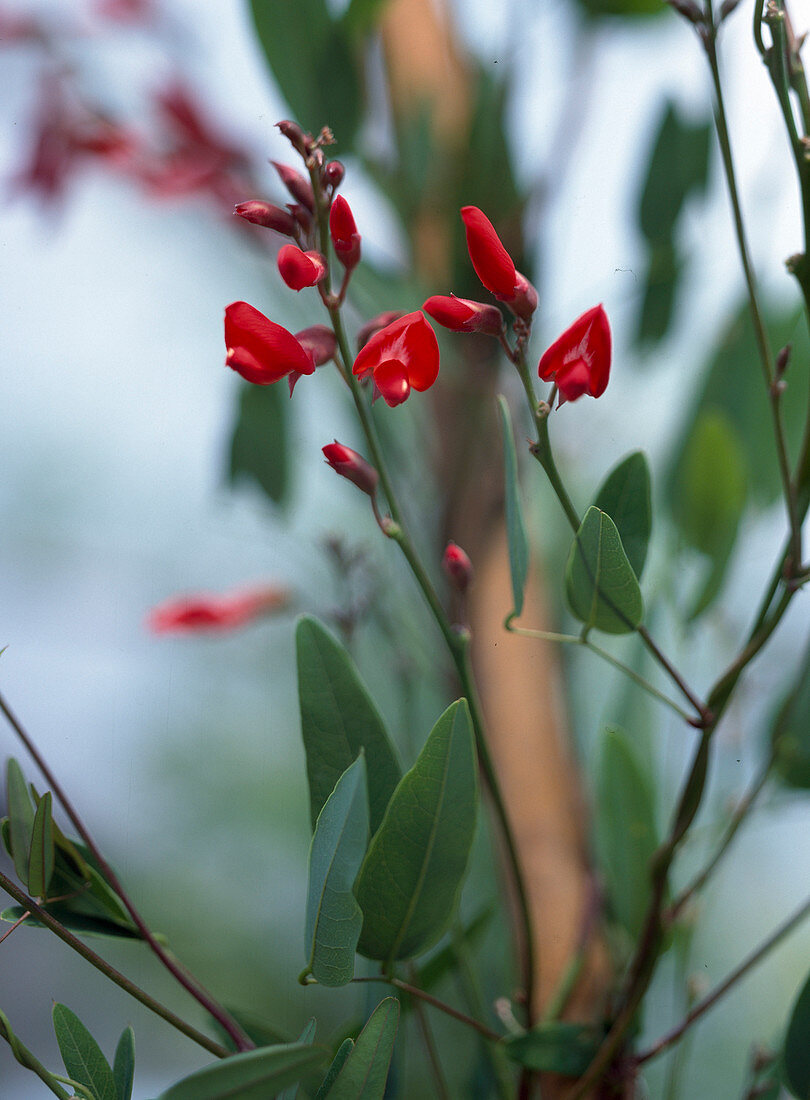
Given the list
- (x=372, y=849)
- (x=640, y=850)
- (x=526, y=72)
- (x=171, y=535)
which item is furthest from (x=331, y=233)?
(x=171, y=535)

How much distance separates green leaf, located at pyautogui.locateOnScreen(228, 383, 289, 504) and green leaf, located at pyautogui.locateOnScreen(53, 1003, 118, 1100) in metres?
0.35

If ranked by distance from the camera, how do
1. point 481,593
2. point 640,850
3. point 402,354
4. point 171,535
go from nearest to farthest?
point 402,354 < point 640,850 < point 481,593 < point 171,535

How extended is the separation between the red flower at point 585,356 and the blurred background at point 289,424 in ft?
0.32

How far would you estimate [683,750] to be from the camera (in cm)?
53

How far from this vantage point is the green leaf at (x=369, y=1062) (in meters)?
0.19

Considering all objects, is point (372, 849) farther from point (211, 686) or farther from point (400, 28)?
point (211, 686)

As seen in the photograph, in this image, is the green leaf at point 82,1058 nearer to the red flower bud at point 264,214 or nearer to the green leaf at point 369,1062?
the green leaf at point 369,1062

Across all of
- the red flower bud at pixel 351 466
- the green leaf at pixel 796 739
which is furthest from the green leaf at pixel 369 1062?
the green leaf at pixel 796 739

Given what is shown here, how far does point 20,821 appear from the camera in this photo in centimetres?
20

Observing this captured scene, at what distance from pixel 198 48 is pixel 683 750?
704mm

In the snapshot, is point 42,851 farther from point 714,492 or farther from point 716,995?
point 714,492

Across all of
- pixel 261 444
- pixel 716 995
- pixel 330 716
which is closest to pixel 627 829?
pixel 716 995

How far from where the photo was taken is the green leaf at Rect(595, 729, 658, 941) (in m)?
0.34

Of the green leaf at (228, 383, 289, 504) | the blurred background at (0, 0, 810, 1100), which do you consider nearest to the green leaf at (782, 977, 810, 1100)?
the blurred background at (0, 0, 810, 1100)
